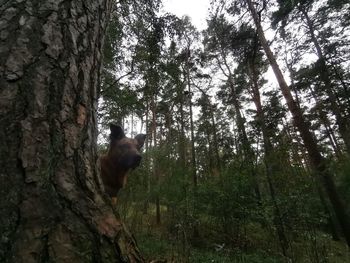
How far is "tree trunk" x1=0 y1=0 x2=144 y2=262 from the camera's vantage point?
2.38 feet

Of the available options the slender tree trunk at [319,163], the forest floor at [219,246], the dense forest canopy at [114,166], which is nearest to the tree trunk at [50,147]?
the dense forest canopy at [114,166]

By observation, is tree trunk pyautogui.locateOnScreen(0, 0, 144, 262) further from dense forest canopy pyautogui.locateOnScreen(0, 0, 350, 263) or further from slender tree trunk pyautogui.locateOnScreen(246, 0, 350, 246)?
slender tree trunk pyautogui.locateOnScreen(246, 0, 350, 246)

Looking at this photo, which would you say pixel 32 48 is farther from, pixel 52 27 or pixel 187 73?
pixel 187 73

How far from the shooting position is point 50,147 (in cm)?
86

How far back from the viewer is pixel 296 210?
598 cm

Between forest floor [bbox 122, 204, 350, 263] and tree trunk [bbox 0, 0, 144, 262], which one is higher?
tree trunk [bbox 0, 0, 144, 262]

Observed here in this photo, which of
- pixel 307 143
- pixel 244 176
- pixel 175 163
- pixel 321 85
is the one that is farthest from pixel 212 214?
pixel 321 85

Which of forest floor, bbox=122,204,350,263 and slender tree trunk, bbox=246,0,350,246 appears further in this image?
slender tree trunk, bbox=246,0,350,246

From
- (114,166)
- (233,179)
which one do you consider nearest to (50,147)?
(114,166)

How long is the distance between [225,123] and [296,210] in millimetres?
28591

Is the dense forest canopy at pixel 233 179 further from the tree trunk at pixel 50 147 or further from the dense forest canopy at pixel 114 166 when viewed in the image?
the tree trunk at pixel 50 147

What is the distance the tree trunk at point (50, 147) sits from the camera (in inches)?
28.6

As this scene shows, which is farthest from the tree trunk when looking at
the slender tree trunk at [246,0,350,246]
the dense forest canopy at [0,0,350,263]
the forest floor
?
the slender tree trunk at [246,0,350,246]

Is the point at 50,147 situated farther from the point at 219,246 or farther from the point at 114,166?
the point at 219,246
